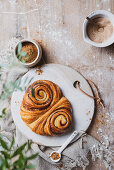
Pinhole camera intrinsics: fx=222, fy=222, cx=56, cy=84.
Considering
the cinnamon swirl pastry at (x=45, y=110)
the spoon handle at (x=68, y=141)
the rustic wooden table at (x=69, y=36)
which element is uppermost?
the rustic wooden table at (x=69, y=36)

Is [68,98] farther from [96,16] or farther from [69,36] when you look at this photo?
[96,16]

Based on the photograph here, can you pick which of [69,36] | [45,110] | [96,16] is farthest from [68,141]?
[96,16]

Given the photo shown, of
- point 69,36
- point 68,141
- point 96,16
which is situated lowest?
point 68,141

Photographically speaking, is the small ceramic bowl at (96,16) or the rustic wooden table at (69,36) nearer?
the small ceramic bowl at (96,16)

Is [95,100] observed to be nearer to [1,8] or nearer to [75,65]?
[75,65]

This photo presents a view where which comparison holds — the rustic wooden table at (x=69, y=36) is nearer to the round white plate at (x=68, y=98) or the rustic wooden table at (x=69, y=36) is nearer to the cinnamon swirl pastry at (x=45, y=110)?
the round white plate at (x=68, y=98)

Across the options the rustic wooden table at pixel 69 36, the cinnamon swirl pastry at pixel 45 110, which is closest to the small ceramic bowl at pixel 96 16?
the rustic wooden table at pixel 69 36

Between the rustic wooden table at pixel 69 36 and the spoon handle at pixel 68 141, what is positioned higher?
the rustic wooden table at pixel 69 36

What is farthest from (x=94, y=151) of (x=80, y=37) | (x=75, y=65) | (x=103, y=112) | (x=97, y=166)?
(x=80, y=37)
